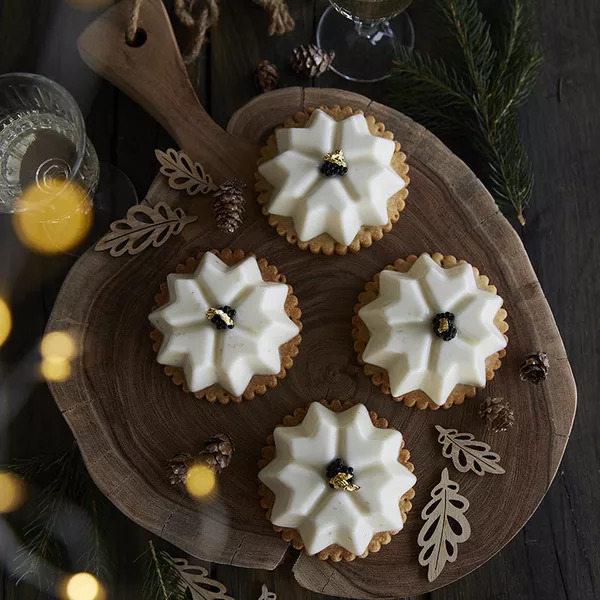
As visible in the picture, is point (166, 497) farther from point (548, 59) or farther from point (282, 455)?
point (548, 59)

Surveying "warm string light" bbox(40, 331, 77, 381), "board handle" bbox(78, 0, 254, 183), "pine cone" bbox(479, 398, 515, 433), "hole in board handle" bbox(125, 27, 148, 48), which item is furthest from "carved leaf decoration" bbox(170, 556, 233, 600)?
Answer: "hole in board handle" bbox(125, 27, 148, 48)

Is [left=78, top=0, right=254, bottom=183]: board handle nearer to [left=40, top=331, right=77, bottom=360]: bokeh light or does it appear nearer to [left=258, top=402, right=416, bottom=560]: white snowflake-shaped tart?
[left=40, top=331, right=77, bottom=360]: bokeh light

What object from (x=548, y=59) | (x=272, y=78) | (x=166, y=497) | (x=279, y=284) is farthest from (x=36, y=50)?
(x=548, y=59)

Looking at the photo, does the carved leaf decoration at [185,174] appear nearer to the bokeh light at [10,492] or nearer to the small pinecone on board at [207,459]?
the small pinecone on board at [207,459]

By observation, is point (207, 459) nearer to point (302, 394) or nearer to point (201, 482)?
point (201, 482)

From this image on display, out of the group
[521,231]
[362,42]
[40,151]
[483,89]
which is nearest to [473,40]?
[483,89]

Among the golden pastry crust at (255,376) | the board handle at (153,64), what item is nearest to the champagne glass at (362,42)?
the board handle at (153,64)
